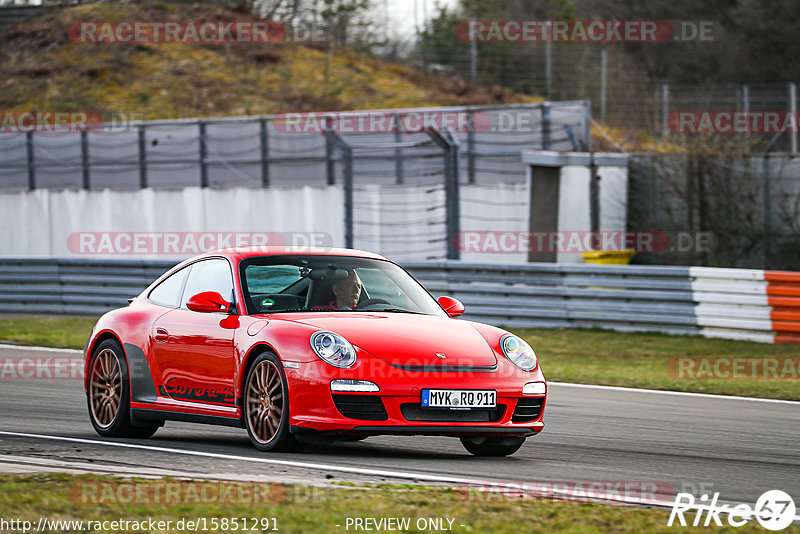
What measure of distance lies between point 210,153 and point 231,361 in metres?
19.4

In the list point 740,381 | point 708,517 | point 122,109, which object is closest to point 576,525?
point 708,517

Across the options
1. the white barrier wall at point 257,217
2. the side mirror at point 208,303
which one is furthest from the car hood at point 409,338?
the white barrier wall at point 257,217

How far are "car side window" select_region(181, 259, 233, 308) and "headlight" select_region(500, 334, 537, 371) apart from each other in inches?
71.7

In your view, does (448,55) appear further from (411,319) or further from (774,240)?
(411,319)

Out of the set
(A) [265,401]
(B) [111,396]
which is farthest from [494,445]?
(B) [111,396]

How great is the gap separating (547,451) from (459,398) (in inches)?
41.0

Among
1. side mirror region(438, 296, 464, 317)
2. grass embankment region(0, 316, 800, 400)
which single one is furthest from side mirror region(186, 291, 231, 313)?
grass embankment region(0, 316, 800, 400)

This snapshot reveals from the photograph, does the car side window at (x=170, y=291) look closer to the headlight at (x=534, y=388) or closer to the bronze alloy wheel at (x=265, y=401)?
the bronze alloy wheel at (x=265, y=401)

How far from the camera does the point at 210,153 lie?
2703 cm

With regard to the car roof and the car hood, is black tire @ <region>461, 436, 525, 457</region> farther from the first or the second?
the car roof

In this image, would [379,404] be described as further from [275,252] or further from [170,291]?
[170,291]

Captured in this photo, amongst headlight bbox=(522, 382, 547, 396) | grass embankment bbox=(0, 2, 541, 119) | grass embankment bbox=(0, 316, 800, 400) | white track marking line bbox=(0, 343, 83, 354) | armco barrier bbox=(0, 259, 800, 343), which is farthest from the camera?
grass embankment bbox=(0, 2, 541, 119)

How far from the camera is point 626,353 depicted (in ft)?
53.9

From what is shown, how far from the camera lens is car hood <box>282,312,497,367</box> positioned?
7.57 meters
